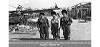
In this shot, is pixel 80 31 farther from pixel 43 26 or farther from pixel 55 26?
pixel 43 26

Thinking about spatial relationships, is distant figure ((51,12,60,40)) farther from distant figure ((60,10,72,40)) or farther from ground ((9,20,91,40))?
ground ((9,20,91,40))

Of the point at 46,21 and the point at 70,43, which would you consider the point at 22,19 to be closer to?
the point at 46,21

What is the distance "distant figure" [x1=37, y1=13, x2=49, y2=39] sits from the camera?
14.0 ft

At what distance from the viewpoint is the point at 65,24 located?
4.28m

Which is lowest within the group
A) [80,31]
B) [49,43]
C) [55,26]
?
[49,43]

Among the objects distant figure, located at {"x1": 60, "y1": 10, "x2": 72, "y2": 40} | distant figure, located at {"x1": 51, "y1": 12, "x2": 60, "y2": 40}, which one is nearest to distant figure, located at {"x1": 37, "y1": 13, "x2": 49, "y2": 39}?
distant figure, located at {"x1": 51, "y1": 12, "x2": 60, "y2": 40}

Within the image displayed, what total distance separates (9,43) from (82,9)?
1607 mm

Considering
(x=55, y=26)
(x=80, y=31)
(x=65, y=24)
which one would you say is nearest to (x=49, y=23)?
(x=55, y=26)

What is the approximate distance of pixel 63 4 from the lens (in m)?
4.21

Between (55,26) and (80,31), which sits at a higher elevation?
(55,26)

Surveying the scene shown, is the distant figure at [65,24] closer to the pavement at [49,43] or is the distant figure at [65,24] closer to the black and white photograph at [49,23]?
the black and white photograph at [49,23]

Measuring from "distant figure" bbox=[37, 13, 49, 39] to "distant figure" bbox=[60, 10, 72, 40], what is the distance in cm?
31

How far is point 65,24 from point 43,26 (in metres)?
0.44
